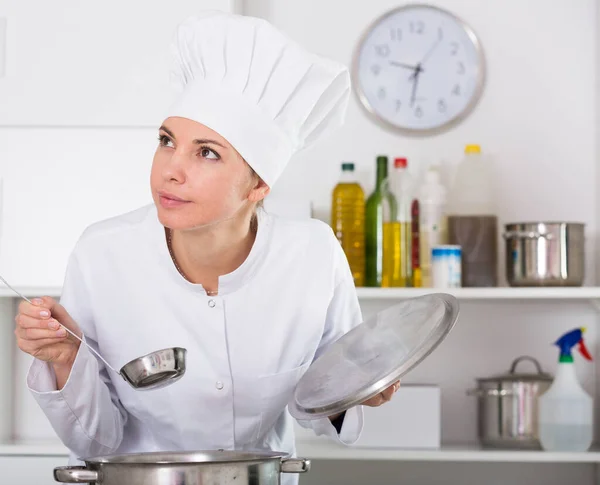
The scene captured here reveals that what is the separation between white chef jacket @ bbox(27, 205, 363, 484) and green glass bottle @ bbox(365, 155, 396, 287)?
0.75 meters

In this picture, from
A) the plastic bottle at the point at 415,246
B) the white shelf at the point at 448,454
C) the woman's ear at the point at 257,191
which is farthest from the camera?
the plastic bottle at the point at 415,246

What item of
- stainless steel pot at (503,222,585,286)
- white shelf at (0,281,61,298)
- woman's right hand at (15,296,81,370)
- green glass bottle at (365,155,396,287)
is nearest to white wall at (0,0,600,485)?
green glass bottle at (365,155,396,287)

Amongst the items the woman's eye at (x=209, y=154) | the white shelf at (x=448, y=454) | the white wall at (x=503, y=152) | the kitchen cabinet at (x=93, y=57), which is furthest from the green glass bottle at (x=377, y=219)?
the woman's eye at (x=209, y=154)

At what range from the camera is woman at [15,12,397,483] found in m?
1.31

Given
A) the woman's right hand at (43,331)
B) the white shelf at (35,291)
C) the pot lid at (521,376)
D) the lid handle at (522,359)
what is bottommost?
the pot lid at (521,376)

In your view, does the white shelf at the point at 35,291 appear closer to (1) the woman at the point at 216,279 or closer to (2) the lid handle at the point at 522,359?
(1) the woman at the point at 216,279

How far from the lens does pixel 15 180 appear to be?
7.43 ft

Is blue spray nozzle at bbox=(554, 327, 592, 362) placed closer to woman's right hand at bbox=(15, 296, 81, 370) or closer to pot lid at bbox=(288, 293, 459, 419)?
pot lid at bbox=(288, 293, 459, 419)

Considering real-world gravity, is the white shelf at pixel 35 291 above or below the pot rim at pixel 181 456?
above

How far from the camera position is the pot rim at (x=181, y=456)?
98 centimetres

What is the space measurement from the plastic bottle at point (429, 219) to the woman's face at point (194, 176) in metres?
1.04

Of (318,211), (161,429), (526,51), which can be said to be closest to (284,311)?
(161,429)

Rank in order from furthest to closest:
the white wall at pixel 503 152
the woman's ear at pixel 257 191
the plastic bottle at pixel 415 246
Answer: the white wall at pixel 503 152 < the plastic bottle at pixel 415 246 < the woman's ear at pixel 257 191

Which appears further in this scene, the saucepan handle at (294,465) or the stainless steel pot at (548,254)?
the stainless steel pot at (548,254)
